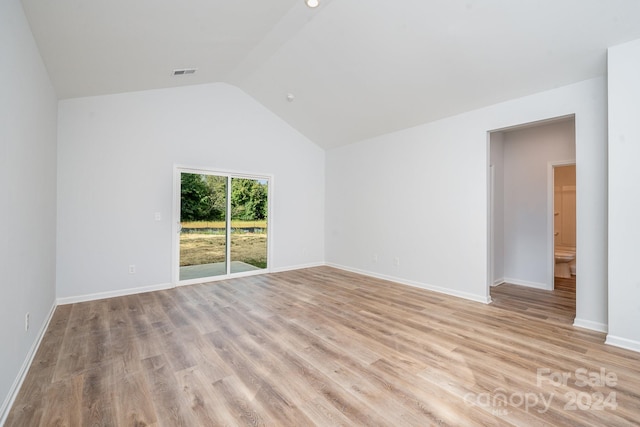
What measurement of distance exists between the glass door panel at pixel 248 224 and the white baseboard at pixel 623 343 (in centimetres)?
484

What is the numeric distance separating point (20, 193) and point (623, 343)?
511 centimetres

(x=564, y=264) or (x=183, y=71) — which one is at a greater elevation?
(x=183, y=71)

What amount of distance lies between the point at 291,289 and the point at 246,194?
2.05m

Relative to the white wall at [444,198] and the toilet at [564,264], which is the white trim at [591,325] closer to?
the white wall at [444,198]

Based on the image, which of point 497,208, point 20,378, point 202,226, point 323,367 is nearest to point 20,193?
point 20,378

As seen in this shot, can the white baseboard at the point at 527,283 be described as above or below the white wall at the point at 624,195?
below

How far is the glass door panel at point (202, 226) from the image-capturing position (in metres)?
4.68

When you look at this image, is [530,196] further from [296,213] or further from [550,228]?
[296,213]

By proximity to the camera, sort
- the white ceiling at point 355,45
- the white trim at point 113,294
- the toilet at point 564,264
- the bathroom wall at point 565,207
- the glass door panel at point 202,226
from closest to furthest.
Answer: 1. the white ceiling at point 355,45
2. the white trim at point 113,294
3. the glass door panel at point 202,226
4. the toilet at point 564,264
5. the bathroom wall at point 565,207

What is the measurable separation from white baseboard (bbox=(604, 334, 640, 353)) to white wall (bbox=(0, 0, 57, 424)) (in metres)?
4.59

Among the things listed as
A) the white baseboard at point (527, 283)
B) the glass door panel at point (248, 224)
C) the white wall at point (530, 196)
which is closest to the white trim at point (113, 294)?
the glass door panel at point (248, 224)

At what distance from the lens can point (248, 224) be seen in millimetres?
5414

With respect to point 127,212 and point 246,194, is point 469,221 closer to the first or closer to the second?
point 246,194

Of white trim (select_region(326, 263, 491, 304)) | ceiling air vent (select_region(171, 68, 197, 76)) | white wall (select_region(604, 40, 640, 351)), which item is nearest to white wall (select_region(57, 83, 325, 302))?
ceiling air vent (select_region(171, 68, 197, 76))
